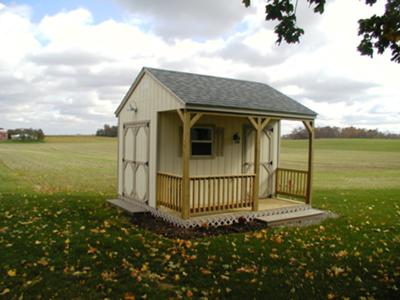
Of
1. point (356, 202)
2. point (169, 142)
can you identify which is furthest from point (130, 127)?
point (356, 202)

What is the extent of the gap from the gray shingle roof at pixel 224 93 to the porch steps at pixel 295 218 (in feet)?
9.31

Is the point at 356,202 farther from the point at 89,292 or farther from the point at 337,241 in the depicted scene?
the point at 89,292

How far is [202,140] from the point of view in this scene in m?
9.91

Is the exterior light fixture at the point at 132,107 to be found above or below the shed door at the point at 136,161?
above

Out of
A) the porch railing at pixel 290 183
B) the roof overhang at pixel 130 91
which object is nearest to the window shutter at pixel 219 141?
the porch railing at pixel 290 183

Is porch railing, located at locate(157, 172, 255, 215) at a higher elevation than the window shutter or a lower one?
lower

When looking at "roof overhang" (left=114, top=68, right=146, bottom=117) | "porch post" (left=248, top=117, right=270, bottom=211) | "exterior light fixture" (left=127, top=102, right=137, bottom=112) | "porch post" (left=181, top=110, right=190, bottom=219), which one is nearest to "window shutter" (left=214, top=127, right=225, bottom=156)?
"porch post" (left=248, top=117, right=270, bottom=211)

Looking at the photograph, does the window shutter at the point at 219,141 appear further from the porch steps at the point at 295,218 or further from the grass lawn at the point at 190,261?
the grass lawn at the point at 190,261

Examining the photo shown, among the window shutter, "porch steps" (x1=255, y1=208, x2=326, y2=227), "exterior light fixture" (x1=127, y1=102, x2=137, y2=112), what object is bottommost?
"porch steps" (x1=255, y1=208, x2=326, y2=227)

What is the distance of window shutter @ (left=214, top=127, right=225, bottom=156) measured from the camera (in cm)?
1016

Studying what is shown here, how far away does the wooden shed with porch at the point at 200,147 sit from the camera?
8.57 meters

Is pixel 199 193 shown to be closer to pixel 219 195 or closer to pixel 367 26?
pixel 219 195

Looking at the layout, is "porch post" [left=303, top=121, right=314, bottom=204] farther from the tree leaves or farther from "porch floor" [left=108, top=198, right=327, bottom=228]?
the tree leaves

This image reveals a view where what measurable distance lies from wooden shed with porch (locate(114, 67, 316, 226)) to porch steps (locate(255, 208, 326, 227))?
1.19 feet
